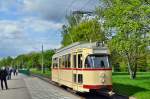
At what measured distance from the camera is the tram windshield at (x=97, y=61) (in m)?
25.4

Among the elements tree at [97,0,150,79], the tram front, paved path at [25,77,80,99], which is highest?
tree at [97,0,150,79]

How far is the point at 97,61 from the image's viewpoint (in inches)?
1006

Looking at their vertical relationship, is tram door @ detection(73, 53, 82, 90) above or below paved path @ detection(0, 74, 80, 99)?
above

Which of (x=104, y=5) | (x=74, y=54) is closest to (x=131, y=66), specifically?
(x=104, y=5)

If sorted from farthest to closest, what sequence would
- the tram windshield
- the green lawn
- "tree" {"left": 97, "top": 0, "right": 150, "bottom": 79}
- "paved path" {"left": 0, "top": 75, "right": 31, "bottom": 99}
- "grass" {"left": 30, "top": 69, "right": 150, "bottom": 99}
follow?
"tree" {"left": 97, "top": 0, "right": 150, "bottom": 79}
"paved path" {"left": 0, "top": 75, "right": 31, "bottom": 99}
the tram windshield
"grass" {"left": 30, "top": 69, "right": 150, "bottom": 99}
the green lawn

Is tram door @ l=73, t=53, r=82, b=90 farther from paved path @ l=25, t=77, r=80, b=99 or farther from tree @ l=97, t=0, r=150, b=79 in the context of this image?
tree @ l=97, t=0, r=150, b=79

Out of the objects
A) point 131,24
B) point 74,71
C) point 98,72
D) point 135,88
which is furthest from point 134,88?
point 98,72

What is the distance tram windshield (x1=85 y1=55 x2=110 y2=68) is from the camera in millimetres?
25438

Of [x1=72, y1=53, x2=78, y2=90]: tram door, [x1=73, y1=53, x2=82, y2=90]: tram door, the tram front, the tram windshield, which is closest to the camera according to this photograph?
the tram front

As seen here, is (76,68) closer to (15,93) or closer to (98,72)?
(98,72)

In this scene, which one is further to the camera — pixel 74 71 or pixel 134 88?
pixel 134 88

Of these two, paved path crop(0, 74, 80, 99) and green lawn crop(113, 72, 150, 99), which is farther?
paved path crop(0, 74, 80, 99)

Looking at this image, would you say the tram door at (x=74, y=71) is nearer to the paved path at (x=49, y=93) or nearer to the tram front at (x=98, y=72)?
the paved path at (x=49, y=93)

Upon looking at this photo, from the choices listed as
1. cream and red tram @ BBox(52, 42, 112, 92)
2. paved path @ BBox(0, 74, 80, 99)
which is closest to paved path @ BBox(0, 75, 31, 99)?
paved path @ BBox(0, 74, 80, 99)
